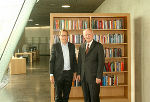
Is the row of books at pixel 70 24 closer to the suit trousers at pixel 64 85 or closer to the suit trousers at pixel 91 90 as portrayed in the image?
the suit trousers at pixel 64 85

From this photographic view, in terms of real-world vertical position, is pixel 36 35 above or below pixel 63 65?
above

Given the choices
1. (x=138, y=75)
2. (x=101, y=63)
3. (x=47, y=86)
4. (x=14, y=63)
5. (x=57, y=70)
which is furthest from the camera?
(x=14, y=63)

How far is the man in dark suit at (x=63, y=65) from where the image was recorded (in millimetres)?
4125

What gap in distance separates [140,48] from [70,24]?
178 centimetres

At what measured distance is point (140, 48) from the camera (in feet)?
16.6

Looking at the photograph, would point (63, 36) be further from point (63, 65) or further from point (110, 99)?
point (110, 99)

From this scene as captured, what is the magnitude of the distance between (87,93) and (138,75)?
1759mm

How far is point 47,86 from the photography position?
26.1 ft

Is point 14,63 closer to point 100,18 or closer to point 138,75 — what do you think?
point 100,18

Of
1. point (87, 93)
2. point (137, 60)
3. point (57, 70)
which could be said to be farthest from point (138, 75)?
point (57, 70)

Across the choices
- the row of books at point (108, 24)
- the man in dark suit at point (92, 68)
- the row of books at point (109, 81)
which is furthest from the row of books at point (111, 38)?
the man in dark suit at point (92, 68)

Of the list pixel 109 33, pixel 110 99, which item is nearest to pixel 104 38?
pixel 109 33

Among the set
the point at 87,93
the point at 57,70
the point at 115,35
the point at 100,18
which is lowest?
the point at 87,93

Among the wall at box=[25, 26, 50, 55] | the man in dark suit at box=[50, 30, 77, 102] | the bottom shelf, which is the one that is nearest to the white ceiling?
the bottom shelf
